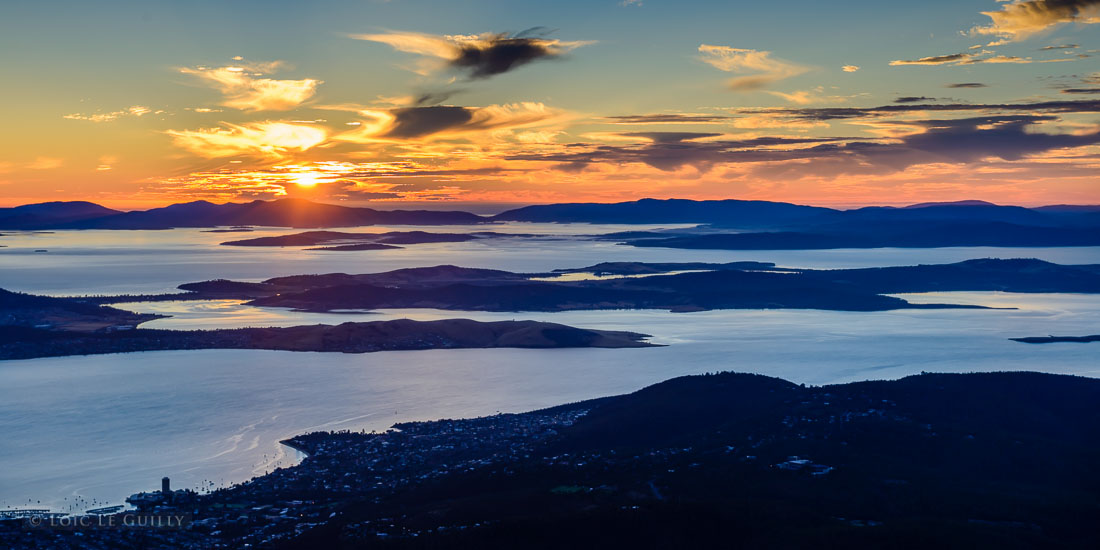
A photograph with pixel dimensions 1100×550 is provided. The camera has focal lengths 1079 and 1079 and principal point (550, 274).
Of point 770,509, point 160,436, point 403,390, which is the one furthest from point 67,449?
point 770,509

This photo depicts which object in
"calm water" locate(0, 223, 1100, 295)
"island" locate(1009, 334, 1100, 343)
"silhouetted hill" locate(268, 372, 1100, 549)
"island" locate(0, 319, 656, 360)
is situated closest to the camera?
"silhouetted hill" locate(268, 372, 1100, 549)

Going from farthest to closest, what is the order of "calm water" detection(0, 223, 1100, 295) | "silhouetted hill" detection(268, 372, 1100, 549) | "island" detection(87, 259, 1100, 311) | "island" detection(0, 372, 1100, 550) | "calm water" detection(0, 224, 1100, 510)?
"calm water" detection(0, 223, 1100, 295) < "island" detection(87, 259, 1100, 311) < "calm water" detection(0, 224, 1100, 510) < "island" detection(0, 372, 1100, 550) < "silhouetted hill" detection(268, 372, 1100, 549)

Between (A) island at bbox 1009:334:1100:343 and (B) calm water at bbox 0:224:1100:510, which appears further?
(A) island at bbox 1009:334:1100:343

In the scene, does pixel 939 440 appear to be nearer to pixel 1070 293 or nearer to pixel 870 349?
pixel 870 349

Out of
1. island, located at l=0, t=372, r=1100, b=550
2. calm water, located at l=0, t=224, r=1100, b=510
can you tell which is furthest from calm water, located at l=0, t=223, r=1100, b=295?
island, located at l=0, t=372, r=1100, b=550

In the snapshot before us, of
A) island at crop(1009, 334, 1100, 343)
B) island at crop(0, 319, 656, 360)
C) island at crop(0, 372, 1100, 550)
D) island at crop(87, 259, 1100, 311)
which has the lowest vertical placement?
island at crop(0, 372, 1100, 550)

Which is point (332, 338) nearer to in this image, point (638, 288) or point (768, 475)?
point (638, 288)

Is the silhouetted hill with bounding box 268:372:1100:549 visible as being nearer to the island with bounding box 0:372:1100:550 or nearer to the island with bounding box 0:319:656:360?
the island with bounding box 0:372:1100:550
